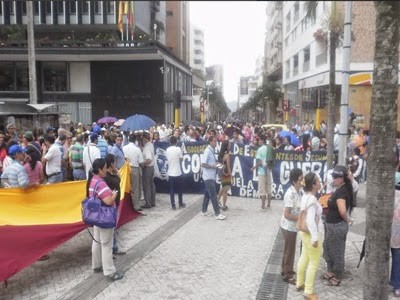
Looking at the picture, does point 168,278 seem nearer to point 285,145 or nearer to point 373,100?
point 373,100

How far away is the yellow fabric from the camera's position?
22.6 ft

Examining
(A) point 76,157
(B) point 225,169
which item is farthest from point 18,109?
(B) point 225,169

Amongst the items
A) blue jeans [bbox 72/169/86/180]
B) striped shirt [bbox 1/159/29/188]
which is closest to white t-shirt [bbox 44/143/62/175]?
blue jeans [bbox 72/169/86/180]

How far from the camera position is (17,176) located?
739 cm

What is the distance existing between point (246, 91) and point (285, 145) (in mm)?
168931

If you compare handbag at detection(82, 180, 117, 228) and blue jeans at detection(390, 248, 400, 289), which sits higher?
handbag at detection(82, 180, 117, 228)

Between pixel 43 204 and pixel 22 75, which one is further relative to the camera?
→ pixel 22 75

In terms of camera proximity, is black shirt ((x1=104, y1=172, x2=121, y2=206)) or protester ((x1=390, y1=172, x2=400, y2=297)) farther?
black shirt ((x1=104, y1=172, x2=121, y2=206))

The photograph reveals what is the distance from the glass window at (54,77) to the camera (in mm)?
33625

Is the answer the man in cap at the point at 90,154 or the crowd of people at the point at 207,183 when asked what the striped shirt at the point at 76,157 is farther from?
the man in cap at the point at 90,154

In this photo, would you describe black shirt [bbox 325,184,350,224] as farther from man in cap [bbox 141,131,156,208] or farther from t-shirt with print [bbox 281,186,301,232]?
man in cap [bbox 141,131,156,208]

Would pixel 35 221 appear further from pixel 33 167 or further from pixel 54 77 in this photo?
pixel 54 77

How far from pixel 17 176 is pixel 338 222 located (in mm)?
4996

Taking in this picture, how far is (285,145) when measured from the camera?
14.2 m
